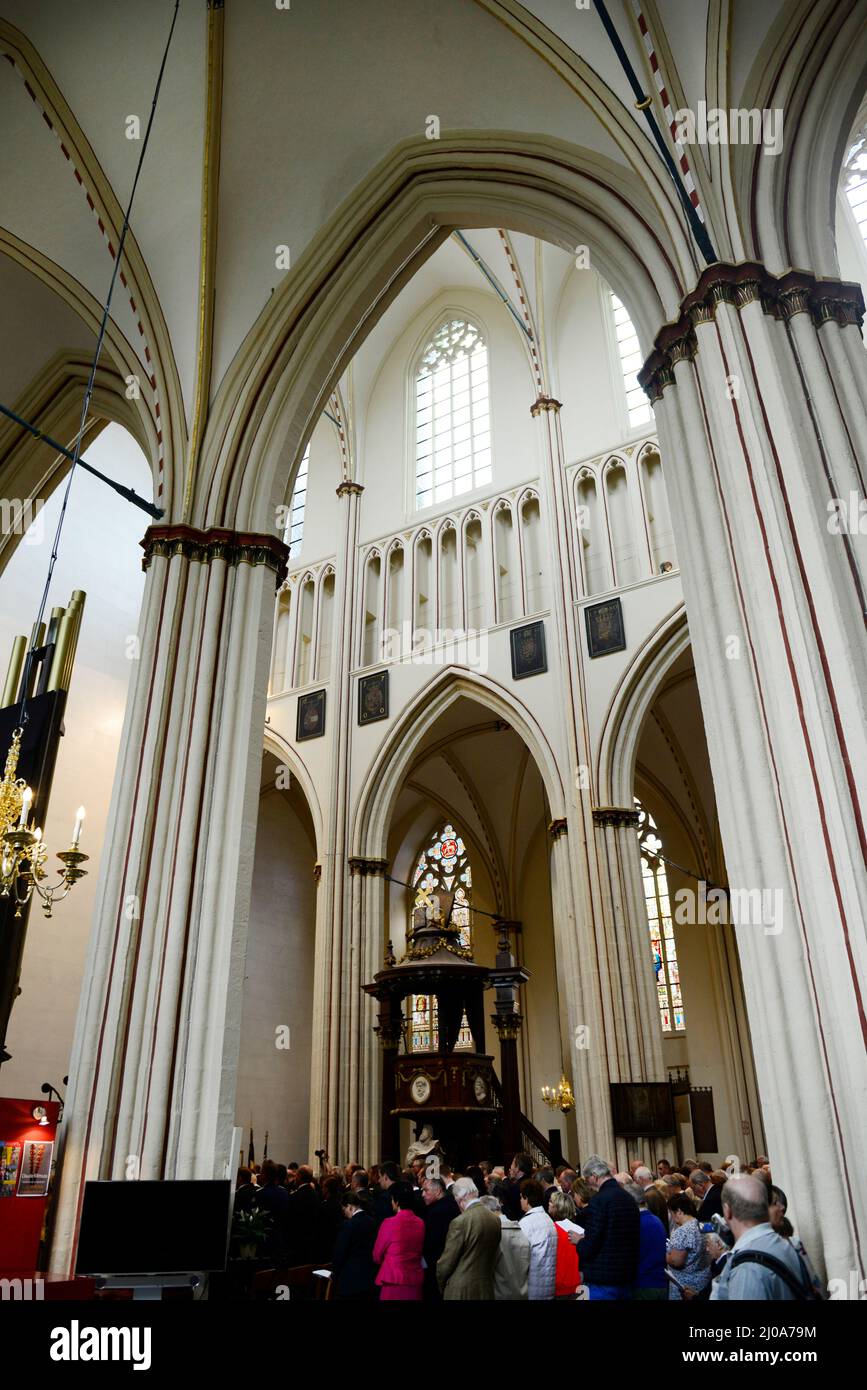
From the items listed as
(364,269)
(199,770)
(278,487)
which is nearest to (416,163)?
(364,269)

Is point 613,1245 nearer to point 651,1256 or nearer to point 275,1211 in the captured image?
point 651,1256

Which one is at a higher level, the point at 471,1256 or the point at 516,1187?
the point at 516,1187

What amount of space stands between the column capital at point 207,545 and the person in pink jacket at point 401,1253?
497cm

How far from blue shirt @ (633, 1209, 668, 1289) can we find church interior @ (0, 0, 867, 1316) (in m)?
0.12

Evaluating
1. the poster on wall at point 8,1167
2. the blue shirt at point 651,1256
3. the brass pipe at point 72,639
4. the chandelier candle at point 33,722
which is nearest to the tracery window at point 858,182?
the brass pipe at point 72,639

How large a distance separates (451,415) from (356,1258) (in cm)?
1488

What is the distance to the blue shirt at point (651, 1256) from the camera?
13.8 feet

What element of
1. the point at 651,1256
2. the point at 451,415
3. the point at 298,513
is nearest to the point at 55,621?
the point at 651,1256

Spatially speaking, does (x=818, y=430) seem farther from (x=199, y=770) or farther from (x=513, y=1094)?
(x=513, y=1094)

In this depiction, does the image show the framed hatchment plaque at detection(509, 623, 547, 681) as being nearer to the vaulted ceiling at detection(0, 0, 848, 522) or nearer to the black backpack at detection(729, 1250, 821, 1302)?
the vaulted ceiling at detection(0, 0, 848, 522)

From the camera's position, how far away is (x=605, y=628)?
1385cm

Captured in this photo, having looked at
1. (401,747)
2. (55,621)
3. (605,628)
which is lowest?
(55,621)

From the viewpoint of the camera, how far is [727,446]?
17.5 ft

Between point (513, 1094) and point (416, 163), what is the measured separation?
10.8m
